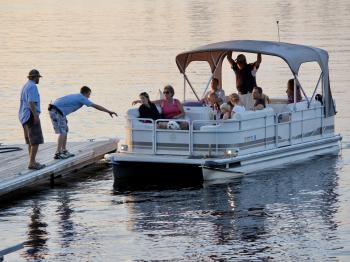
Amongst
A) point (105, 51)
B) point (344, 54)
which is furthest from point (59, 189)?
point (105, 51)

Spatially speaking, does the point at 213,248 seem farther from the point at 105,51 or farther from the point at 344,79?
the point at 105,51

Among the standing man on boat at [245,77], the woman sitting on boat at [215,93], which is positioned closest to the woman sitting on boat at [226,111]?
the woman sitting on boat at [215,93]

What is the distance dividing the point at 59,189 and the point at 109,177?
1.50 m

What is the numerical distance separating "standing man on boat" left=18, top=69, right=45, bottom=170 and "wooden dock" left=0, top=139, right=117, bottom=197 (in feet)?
1.02

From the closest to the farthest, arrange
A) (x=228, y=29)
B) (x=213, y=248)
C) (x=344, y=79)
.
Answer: (x=213, y=248), (x=344, y=79), (x=228, y=29)

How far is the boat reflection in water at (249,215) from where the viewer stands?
17219mm

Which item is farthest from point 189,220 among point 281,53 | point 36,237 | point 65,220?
point 281,53

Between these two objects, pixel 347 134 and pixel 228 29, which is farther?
pixel 228 29

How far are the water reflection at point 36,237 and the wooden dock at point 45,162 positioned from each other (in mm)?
519

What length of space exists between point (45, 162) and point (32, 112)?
151cm

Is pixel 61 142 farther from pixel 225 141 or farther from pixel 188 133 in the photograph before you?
pixel 225 141

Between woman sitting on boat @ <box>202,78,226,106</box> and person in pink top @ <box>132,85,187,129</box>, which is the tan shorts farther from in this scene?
woman sitting on boat @ <box>202,78,226,106</box>

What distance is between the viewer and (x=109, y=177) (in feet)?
76.1

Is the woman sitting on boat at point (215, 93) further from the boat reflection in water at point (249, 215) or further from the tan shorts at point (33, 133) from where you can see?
the tan shorts at point (33, 133)
